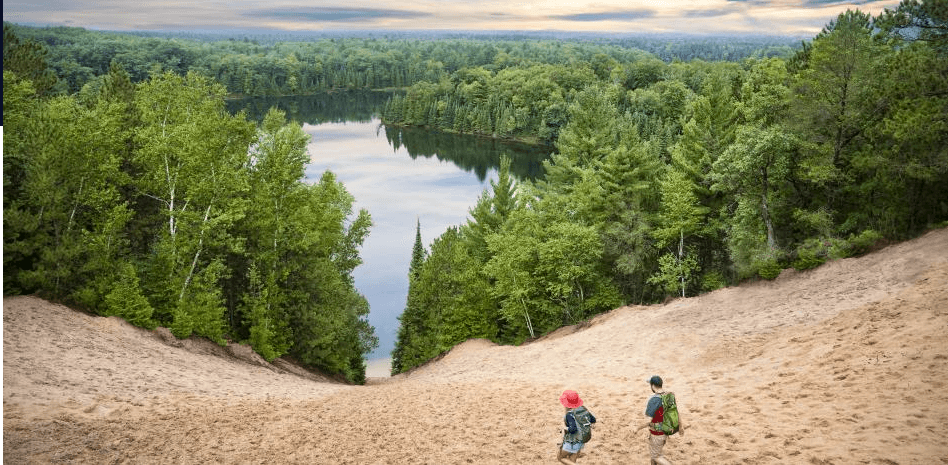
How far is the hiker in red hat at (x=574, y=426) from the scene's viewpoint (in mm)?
10320

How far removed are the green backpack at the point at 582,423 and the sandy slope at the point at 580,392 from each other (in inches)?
71.2

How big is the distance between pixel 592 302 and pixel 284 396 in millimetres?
18561

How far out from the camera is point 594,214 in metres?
36.2

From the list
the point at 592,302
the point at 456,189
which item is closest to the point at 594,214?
the point at 592,302

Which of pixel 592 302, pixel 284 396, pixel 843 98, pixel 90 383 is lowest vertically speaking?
pixel 592 302

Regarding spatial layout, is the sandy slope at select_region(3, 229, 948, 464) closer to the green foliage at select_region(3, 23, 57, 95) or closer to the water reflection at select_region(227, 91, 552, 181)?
the green foliage at select_region(3, 23, 57, 95)

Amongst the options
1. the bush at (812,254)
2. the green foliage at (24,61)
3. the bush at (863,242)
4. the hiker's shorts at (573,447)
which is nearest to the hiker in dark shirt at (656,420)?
the hiker's shorts at (573,447)

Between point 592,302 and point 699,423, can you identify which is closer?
point 699,423

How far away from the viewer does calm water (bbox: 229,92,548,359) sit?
55.2 m

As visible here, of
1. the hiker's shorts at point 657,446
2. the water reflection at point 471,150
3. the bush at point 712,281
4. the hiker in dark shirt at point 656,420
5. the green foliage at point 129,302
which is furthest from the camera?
the water reflection at point 471,150

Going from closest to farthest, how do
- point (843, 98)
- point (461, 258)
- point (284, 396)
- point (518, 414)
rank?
1. point (518, 414)
2. point (284, 396)
3. point (843, 98)
4. point (461, 258)

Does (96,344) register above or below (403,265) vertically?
above

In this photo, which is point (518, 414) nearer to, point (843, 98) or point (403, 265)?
point (843, 98)

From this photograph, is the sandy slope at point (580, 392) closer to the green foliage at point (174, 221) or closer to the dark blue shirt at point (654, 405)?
the dark blue shirt at point (654, 405)
